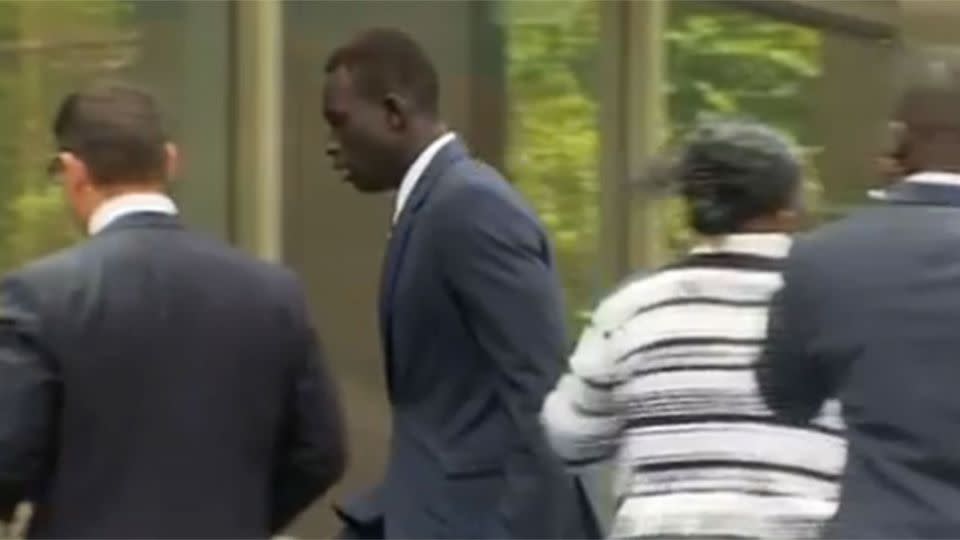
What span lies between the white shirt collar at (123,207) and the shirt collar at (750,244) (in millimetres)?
1052

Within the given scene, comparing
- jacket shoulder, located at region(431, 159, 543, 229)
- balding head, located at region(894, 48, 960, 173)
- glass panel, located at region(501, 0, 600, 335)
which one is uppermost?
balding head, located at region(894, 48, 960, 173)

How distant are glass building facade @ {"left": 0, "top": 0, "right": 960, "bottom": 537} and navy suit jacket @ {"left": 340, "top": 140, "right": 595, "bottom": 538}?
2849 mm

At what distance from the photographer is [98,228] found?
5.42 metres

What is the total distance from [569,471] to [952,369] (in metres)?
1.27

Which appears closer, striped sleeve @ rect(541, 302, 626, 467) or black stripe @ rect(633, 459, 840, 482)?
black stripe @ rect(633, 459, 840, 482)

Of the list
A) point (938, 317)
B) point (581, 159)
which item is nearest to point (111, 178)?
point (938, 317)

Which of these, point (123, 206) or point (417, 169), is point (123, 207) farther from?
point (417, 169)

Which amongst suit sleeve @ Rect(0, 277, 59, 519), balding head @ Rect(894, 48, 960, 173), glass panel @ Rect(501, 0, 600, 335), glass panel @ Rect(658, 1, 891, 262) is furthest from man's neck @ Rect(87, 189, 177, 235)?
glass panel @ Rect(658, 1, 891, 262)

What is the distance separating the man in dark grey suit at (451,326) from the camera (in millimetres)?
5910

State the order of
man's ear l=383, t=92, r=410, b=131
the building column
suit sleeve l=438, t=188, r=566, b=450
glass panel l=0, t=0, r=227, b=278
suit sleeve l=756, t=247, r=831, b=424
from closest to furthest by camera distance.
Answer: suit sleeve l=756, t=247, r=831, b=424 < suit sleeve l=438, t=188, r=566, b=450 < man's ear l=383, t=92, r=410, b=131 < glass panel l=0, t=0, r=227, b=278 < the building column

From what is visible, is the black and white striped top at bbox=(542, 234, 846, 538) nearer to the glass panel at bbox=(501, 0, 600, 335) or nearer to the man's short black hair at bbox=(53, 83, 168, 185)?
the man's short black hair at bbox=(53, 83, 168, 185)

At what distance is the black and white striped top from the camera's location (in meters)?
5.34

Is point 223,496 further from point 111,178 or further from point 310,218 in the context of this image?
point 310,218

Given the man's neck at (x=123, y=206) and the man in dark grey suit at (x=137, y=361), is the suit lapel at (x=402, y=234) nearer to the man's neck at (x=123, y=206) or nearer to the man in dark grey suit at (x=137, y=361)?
the man in dark grey suit at (x=137, y=361)
